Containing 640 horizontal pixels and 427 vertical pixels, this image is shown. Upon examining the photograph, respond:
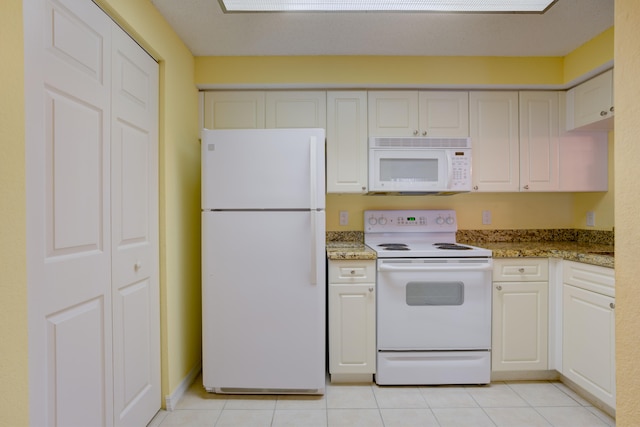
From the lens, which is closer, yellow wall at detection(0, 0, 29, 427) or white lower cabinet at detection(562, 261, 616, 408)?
yellow wall at detection(0, 0, 29, 427)

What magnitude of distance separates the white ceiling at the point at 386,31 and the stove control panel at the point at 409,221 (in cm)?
117

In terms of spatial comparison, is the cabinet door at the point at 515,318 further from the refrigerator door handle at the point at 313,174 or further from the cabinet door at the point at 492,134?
the refrigerator door handle at the point at 313,174

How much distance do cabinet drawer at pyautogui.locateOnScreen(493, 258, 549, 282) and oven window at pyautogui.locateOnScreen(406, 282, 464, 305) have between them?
0.27 meters

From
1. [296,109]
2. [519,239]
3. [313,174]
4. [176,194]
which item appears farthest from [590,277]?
[176,194]

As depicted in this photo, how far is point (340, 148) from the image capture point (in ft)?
7.74

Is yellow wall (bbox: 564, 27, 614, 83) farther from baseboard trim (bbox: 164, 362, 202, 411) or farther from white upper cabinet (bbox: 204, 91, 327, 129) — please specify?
baseboard trim (bbox: 164, 362, 202, 411)

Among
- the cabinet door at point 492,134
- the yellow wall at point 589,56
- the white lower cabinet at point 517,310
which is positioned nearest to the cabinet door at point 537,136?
the cabinet door at point 492,134

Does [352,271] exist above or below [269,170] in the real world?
below

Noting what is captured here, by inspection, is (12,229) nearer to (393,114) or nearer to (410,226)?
(393,114)

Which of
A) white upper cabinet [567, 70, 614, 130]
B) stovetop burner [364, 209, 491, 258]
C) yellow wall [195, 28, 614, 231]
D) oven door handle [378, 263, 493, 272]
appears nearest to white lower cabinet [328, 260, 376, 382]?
oven door handle [378, 263, 493, 272]

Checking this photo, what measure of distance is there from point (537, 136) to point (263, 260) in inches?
86.3

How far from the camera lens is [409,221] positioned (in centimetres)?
262

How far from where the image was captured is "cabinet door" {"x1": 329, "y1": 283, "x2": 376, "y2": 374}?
82.4 inches

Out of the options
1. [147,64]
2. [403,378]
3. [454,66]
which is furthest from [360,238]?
[147,64]
